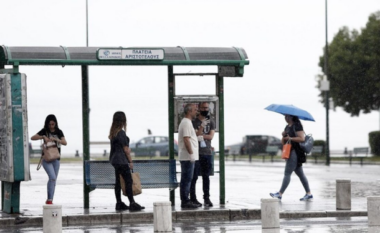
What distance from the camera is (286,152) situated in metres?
19.1

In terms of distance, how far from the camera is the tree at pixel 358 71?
60188mm

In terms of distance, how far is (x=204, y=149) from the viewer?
17406 mm

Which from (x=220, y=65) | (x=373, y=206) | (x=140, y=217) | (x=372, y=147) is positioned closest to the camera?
(x=373, y=206)

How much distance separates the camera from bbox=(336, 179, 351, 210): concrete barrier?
55.7 feet

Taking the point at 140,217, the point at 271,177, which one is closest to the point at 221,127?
the point at 140,217

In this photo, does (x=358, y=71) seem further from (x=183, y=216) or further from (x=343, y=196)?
(x=183, y=216)

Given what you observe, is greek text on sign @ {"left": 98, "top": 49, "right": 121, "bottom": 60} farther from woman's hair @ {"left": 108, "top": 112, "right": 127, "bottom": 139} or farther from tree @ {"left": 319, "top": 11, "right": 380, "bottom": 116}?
tree @ {"left": 319, "top": 11, "right": 380, "bottom": 116}

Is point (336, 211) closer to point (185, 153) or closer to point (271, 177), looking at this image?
point (185, 153)

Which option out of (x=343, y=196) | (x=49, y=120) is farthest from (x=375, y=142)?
(x=49, y=120)

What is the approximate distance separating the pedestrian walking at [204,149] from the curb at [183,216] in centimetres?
92

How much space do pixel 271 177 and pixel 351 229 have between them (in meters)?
16.5

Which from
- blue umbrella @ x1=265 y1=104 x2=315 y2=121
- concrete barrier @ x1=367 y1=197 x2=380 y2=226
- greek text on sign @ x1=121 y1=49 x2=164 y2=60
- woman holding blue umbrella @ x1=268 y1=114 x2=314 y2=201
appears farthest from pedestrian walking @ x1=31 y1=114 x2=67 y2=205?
concrete barrier @ x1=367 y1=197 x2=380 y2=226

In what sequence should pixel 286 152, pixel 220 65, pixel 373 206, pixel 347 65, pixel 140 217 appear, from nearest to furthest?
pixel 373 206
pixel 140 217
pixel 220 65
pixel 286 152
pixel 347 65

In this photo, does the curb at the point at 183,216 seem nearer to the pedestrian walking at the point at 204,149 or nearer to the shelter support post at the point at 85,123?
the pedestrian walking at the point at 204,149
